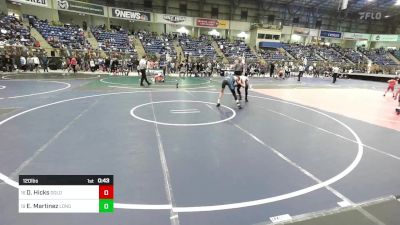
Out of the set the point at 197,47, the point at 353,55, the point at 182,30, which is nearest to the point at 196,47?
the point at 197,47

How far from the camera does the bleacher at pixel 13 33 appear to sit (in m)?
21.4

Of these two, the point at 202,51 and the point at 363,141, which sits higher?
the point at 202,51

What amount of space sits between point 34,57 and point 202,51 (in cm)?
2036

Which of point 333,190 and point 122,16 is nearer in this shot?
point 333,190

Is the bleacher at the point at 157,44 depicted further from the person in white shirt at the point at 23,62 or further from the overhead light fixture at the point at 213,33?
the person in white shirt at the point at 23,62

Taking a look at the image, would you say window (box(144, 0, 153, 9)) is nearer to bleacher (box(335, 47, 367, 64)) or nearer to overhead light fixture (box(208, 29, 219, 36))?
overhead light fixture (box(208, 29, 219, 36))

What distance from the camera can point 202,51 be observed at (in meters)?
35.3

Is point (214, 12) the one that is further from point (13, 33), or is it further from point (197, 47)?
point (13, 33)

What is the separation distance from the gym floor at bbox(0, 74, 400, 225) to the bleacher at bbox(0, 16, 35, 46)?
16693 millimetres

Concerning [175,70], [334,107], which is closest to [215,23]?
[175,70]

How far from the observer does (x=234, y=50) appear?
37875mm

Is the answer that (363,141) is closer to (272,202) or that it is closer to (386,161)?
(386,161)
